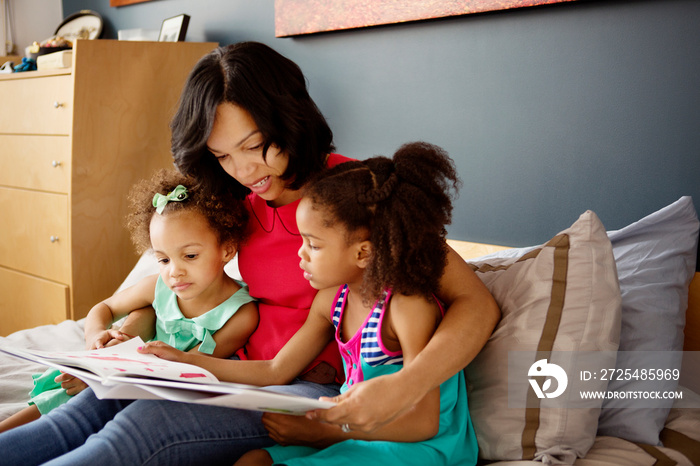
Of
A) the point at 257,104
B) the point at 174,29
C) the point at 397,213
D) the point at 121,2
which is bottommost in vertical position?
the point at 397,213

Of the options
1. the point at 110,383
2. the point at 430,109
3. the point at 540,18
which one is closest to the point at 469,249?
the point at 430,109

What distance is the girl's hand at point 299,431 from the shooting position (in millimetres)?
1031

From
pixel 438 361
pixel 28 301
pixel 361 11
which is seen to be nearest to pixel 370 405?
pixel 438 361

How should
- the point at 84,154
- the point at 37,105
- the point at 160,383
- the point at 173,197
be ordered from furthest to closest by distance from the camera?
the point at 37,105 < the point at 84,154 < the point at 173,197 < the point at 160,383

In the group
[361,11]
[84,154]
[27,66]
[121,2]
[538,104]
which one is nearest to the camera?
[538,104]

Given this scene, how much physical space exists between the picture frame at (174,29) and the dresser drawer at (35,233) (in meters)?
0.78

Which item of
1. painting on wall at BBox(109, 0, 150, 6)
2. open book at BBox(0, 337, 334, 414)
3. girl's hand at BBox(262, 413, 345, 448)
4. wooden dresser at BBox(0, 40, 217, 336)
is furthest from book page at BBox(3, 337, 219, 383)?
painting on wall at BBox(109, 0, 150, 6)

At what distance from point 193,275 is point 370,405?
23.3 inches

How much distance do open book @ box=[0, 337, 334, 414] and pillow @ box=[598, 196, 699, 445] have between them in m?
0.62

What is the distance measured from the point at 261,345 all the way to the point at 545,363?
0.57m

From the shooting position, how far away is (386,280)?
1020mm

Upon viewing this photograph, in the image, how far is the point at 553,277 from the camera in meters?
1.15

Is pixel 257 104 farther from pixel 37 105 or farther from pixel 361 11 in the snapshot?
pixel 37 105

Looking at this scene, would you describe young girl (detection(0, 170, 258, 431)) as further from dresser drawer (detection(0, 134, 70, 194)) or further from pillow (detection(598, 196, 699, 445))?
dresser drawer (detection(0, 134, 70, 194))
